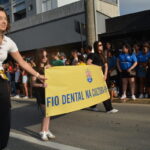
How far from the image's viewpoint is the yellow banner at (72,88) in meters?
4.84

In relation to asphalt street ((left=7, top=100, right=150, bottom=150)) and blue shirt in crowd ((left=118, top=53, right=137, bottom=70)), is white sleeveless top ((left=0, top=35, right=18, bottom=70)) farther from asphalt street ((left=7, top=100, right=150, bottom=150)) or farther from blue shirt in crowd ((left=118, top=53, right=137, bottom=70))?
blue shirt in crowd ((left=118, top=53, right=137, bottom=70))

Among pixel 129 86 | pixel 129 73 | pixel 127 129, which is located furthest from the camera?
pixel 129 86

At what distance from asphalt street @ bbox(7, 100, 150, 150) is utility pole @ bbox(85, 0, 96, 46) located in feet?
13.0

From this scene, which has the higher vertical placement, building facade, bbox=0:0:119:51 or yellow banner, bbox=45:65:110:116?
building facade, bbox=0:0:119:51

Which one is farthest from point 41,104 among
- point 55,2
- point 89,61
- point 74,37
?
point 55,2

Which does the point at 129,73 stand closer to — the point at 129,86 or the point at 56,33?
the point at 129,86

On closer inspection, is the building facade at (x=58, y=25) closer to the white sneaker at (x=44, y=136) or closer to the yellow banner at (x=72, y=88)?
the yellow banner at (x=72, y=88)

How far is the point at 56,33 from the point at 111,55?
10.9 meters

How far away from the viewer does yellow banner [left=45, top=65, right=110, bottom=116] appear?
4.84 meters

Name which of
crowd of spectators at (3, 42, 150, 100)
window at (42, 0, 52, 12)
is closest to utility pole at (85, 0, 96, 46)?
crowd of spectators at (3, 42, 150, 100)

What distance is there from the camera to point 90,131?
5.41 metres

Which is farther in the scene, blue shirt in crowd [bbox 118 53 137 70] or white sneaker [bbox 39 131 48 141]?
blue shirt in crowd [bbox 118 53 137 70]

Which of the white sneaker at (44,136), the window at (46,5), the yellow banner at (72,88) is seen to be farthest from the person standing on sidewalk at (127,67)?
the window at (46,5)

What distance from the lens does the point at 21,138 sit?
204 inches
